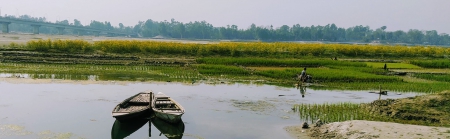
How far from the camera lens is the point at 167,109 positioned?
41.4 ft

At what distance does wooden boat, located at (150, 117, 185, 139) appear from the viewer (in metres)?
11.6

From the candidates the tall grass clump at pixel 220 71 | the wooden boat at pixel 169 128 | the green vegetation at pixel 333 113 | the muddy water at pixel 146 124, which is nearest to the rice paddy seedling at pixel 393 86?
the muddy water at pixel 146 124

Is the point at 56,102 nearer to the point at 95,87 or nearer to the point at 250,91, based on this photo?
the point at 95,87

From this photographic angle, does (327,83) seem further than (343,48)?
No

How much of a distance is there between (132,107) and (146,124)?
121cm

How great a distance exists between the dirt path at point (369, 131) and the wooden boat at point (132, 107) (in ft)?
15.2

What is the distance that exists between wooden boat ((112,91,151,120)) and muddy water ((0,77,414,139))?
20.2 inches

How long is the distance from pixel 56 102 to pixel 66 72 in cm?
933

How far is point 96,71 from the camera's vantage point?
25.8 metres

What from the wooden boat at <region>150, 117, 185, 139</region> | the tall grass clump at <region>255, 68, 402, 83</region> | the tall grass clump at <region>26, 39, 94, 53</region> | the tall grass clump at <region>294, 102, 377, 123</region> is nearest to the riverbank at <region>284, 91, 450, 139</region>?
the tall grass clump at <region>294, 102, 377, 123</region>

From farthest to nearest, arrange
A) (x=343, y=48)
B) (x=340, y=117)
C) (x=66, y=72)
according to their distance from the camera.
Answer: (x=343, y=48) < (x=66, y=72) < (x=340, y=117)

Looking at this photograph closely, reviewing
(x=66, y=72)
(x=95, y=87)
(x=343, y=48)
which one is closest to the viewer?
(x=95, y=87)

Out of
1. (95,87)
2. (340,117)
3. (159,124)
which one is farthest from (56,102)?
(340,117)

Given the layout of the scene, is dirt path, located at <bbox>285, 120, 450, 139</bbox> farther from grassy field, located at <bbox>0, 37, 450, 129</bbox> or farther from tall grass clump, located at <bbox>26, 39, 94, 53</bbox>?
tall grass clump, located at <bbox>26, 39, 94, 53</bbox>
